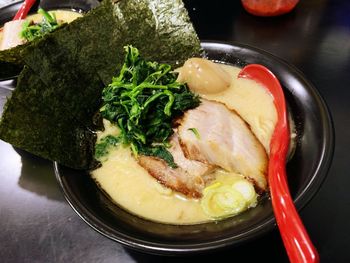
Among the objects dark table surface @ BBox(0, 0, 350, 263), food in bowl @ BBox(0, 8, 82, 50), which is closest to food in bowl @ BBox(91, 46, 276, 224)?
dark table surface @ BBox(0, 0, 350, 263)

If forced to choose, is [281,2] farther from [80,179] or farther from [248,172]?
[80,179]

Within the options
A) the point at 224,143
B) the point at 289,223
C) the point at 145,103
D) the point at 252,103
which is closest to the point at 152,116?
the point at 145,103

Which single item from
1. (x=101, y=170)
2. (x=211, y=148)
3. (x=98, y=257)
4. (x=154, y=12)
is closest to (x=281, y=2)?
(x=154, y=12)

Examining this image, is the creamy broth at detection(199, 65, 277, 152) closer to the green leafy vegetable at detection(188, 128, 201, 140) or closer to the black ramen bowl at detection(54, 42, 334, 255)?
the black ramen bowl at detection(54, 42, 334, 255)

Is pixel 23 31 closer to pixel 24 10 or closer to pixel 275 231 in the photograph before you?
pixel 24 10

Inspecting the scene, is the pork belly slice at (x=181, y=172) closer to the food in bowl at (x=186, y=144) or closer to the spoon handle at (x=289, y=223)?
the food in bowl at (x=186, y=144)
